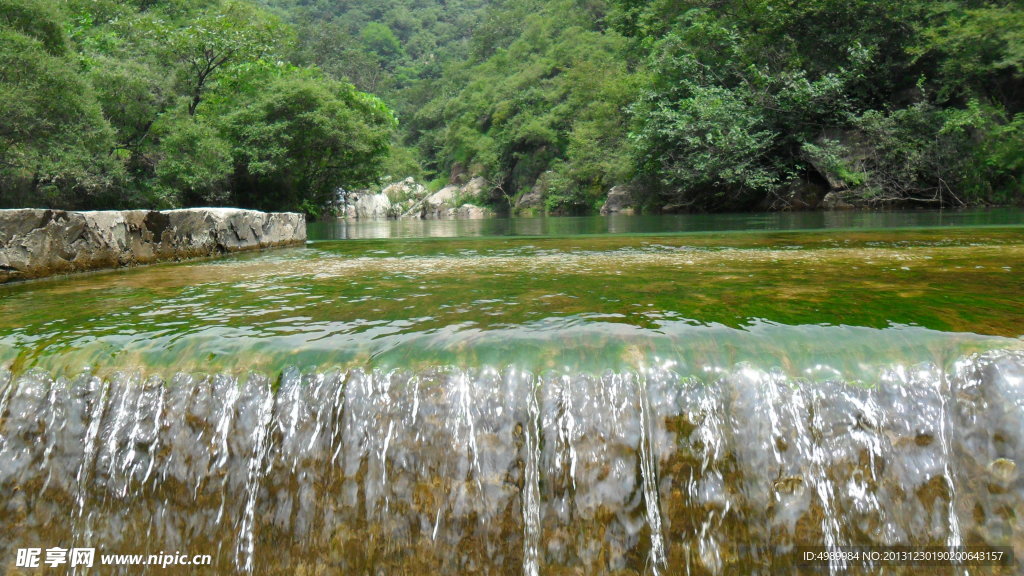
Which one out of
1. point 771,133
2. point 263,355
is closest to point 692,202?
point 771,133

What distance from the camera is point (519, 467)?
2.08 m

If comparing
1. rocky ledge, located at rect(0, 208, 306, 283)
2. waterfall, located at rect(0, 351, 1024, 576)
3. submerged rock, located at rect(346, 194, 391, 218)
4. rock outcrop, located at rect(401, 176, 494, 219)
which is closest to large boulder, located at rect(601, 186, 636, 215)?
rock outcrop, located at rect(401, 176, 494, 219)

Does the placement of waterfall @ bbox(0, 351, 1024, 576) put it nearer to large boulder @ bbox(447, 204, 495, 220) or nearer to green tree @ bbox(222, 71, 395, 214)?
green tree @ bbox(222, 71, 395, 214)

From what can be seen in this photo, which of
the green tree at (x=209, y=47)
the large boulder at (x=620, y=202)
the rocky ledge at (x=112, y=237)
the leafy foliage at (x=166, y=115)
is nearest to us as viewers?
the rocky ledge at (x=112, y=237)

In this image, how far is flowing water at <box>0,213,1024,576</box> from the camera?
1.97 m

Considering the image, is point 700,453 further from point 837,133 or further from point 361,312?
point 837,133

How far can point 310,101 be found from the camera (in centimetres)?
2333

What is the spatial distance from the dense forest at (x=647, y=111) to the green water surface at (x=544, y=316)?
14.1 m

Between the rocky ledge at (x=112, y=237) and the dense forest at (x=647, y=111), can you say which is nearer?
the rocky ledge at (x=112, y=237)

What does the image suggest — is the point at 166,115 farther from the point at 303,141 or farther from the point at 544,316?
the point at 544,316

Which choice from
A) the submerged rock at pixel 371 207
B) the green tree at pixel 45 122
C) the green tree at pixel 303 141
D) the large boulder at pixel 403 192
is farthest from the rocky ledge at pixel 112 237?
the large boulder at pixel 403 192

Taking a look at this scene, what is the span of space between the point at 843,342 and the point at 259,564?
2.39 meters

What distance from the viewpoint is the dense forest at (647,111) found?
49.5ft

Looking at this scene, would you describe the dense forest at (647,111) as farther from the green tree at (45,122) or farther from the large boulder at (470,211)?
the large boulder at (470,211)
